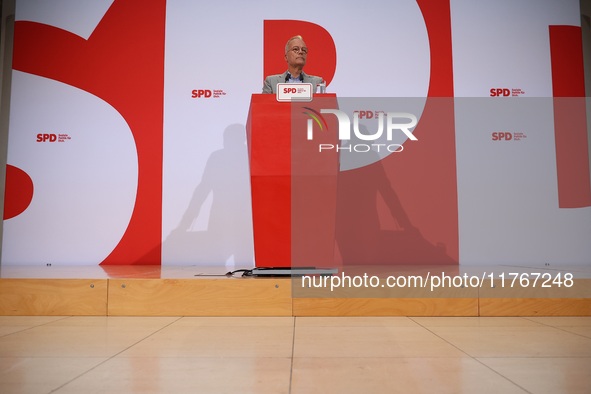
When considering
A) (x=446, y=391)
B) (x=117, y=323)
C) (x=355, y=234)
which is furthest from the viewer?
(x=355, y=234)

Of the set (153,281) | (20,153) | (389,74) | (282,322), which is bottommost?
(282,322)

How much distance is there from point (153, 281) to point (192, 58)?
2.00m

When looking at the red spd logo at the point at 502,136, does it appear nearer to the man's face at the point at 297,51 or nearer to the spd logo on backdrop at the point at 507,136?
the spd logo on backdrop at the point at 507,136

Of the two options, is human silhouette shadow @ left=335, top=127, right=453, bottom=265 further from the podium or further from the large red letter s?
the podium

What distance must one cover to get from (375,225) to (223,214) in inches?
41.6

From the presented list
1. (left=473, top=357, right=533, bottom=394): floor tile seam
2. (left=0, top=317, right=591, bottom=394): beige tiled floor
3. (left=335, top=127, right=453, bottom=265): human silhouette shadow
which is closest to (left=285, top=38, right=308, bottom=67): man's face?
(left=335, top=127, right=453, bottom=265): human silhouette shadow

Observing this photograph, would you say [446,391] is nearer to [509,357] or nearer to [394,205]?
[509,357]

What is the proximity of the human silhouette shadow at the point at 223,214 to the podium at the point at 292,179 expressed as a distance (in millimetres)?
1346

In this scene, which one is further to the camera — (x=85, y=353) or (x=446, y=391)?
(x=85, y=353)

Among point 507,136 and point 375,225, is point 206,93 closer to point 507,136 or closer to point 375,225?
point 375,225

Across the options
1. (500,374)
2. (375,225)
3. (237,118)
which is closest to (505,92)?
(375,225)

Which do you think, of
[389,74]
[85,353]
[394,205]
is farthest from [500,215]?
[85,353]

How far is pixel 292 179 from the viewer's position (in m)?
1.76

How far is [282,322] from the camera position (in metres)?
1.61
